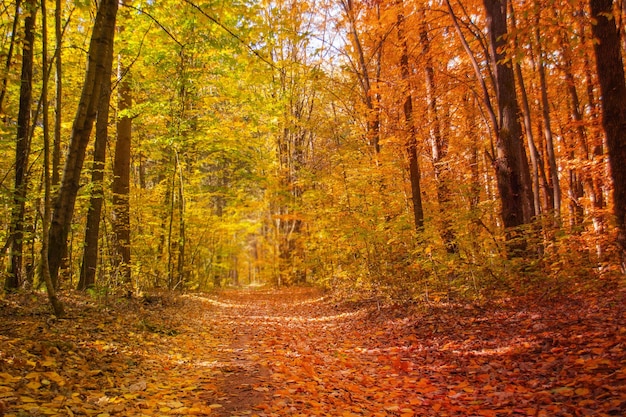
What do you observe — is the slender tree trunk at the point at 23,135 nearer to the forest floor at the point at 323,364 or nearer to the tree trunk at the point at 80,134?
the forest floor at the point at 323,364

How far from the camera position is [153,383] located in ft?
14.6

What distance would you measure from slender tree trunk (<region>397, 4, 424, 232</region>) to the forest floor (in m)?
3.73

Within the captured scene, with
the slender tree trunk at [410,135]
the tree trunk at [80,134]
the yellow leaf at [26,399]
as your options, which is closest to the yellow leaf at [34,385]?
the yellow leaf at [26,399]

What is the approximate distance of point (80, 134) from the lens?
654cm

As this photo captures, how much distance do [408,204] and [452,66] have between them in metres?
5.41

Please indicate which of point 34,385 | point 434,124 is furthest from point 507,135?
point 34,385

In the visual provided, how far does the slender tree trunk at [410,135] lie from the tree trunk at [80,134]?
7.69 m

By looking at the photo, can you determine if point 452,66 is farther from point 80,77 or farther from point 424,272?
point 80,77

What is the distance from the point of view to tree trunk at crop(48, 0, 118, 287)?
257 inches

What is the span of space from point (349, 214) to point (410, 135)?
2904mm

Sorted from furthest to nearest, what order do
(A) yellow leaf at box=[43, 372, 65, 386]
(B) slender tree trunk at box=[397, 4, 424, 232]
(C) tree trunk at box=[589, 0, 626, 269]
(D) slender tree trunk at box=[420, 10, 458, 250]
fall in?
(D) slender tree trunk at box=[420, 10, 458, 250] → (B) slender tree trunk at box=[397, 4, 424, 232] → (C) tree trunk at box=[589, 0, 626, 269] → (A) yellow leaf at box=[43, 372, 65, 386]

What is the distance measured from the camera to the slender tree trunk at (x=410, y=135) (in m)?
11.4

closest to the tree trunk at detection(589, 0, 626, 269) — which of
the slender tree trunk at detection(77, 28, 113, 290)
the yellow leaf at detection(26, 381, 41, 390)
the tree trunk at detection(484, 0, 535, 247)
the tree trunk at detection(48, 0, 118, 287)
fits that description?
the tree trunk at detection(484, 0, 535, 247)

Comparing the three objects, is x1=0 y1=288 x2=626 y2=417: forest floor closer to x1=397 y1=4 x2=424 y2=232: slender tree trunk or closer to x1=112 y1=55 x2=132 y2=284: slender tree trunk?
x1=397 y1=4 x2=424 y2=232: slender tree trunk
